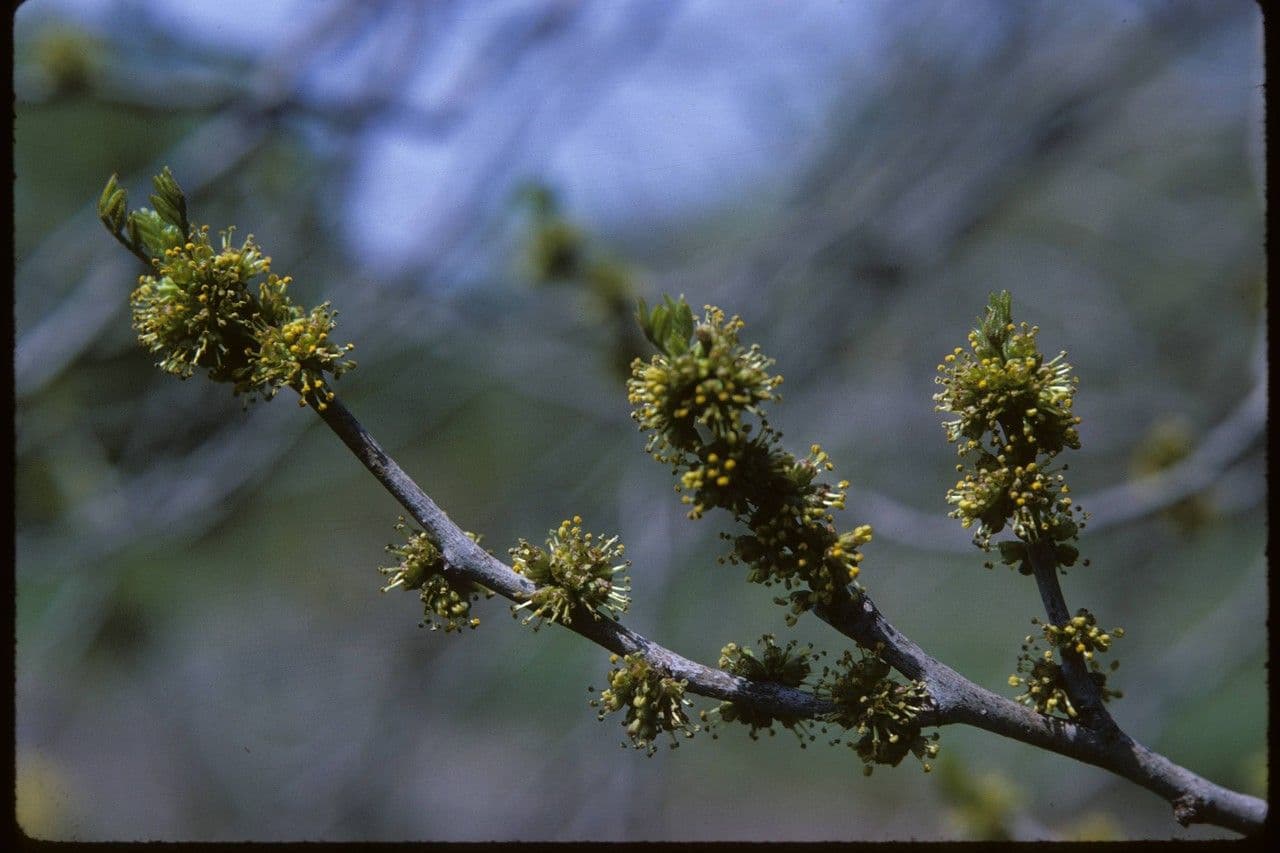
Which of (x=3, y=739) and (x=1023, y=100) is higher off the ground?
(x=1023, y=100)

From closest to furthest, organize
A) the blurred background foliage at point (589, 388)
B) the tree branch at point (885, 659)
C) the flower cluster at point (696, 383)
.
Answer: the flower cluster at point (696, 383) < the tree branch at point (885, 659) < the blurred background foliage at point (589, 388)

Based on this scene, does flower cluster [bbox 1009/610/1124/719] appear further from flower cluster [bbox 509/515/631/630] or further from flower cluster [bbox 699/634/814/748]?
flower cluster [bbox 509/515/631/630]

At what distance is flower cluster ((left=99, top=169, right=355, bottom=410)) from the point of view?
4.08ft

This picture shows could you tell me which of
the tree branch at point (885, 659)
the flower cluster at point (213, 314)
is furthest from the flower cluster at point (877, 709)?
the flower cluster at point (213, 314)

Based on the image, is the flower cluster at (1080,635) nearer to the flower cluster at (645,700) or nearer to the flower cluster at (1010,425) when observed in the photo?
the flower cluster at (1010,425)

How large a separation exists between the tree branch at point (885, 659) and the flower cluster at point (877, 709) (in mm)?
19

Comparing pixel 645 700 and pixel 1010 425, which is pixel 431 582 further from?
pixel 1010 425

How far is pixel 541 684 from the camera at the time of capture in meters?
9.42

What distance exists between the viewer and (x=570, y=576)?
1.25 m

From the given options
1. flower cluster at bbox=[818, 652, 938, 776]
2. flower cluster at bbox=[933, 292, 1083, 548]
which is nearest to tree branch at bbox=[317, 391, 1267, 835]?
flower cluster at bbox=[818, 652, 938, 776]

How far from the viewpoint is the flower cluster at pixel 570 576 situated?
4.06 ft

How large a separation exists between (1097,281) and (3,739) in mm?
6511

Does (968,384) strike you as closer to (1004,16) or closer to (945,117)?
(945,117)

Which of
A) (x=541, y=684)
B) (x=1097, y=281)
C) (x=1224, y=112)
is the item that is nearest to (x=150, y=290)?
(x=1224, y=112)
